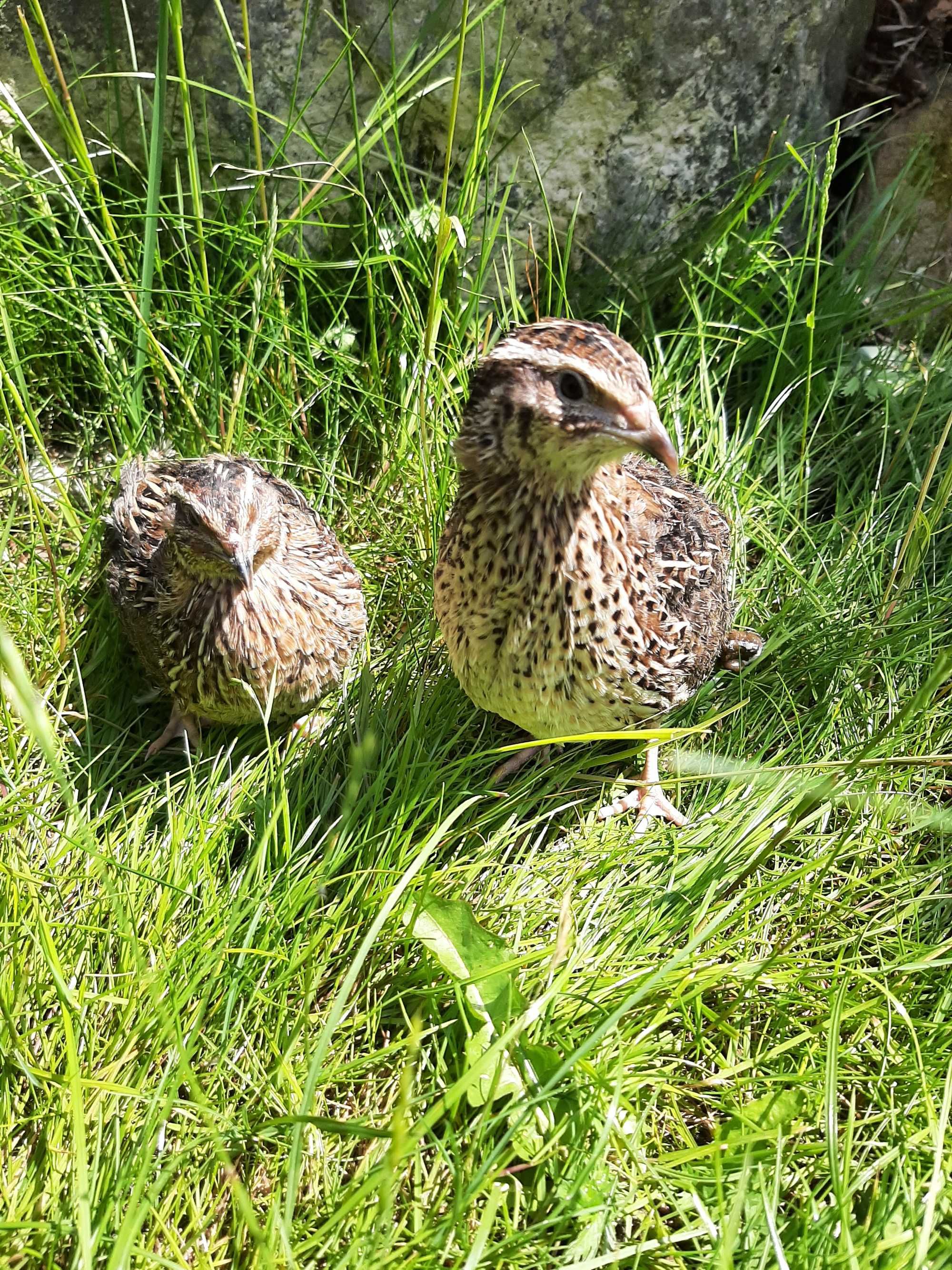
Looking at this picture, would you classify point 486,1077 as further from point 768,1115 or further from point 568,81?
point 568,81

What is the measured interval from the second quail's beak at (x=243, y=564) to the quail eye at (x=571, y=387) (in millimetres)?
1109

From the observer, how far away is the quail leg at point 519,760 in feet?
11.9

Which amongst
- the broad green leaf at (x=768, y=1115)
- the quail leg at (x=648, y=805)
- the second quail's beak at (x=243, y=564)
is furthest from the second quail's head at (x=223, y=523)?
the broad green leaf at (x=768, y=1115)

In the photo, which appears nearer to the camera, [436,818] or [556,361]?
[556,361]

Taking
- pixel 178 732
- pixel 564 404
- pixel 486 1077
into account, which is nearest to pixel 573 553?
pixel 564 404

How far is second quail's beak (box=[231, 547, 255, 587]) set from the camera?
3.21 m

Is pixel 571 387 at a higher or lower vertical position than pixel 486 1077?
higher

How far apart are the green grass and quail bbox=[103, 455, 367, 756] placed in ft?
0.56

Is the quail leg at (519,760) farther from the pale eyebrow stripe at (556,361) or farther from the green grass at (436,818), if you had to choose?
the pale eyebrow stripe at (556,361)

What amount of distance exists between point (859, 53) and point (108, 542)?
12.0ft

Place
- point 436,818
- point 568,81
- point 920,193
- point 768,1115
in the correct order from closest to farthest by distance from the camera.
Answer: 1. point 768,1115
2. point 436,818
3. point 568,81
4. point 920,193

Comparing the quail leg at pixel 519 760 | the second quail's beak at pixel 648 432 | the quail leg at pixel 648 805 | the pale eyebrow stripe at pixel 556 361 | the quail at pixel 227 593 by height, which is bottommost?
the quail leg at pixel 648 805

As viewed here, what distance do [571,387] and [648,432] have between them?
0.74 feet

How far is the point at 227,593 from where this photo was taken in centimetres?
352
